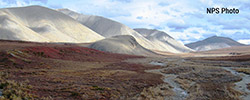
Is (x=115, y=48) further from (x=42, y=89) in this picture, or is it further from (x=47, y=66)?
(x=42, y=89)

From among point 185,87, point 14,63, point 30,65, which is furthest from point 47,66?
point 185,87

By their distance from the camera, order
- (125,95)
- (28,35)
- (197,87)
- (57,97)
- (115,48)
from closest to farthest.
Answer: (57,97) → (125,95) → (197,87) → (115,48) → (28,35)

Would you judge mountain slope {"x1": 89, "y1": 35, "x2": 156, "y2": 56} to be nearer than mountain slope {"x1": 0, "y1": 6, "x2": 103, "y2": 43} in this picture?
Yes

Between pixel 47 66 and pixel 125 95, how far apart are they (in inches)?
763

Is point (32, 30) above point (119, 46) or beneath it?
above

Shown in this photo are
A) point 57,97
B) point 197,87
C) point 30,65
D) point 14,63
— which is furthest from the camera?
point 30,65

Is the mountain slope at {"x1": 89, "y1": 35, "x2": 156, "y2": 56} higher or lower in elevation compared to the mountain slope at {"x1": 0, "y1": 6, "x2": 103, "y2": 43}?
lower

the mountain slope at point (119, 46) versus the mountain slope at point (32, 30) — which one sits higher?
the mountain slope at point (32, 30)

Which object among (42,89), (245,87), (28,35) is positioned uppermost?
(28,35)

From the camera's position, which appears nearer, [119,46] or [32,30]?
[119,46]

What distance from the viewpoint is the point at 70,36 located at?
188 meters

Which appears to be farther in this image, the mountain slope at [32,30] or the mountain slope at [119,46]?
the mountain slope at [32,30]

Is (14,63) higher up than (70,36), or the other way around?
(70,36)

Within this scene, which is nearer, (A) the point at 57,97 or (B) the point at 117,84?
(A) the point at 57,97
